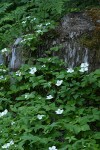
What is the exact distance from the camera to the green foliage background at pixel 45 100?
303 centimetres

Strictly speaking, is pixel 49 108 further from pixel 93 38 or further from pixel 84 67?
pixel 93 38

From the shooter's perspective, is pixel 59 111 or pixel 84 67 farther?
pixel 84 67

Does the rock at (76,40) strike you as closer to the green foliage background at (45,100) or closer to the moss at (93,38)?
the moss at (93,38)

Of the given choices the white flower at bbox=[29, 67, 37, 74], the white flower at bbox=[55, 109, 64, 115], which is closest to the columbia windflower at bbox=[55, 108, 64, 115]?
the white flower at bbox=[55, 109, 64, 115]

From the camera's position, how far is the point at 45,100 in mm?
3635

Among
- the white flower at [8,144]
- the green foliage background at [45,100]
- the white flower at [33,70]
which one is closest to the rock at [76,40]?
the green foliage background at [45,100]

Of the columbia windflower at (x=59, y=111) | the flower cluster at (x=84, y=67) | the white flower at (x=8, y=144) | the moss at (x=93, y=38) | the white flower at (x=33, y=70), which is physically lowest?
the white flower at (x=8, y=144)

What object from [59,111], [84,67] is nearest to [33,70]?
[84,67]

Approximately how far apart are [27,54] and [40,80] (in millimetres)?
672

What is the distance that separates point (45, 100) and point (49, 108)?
0.29 meters

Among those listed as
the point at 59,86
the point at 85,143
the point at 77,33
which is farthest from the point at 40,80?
the point at 85,143

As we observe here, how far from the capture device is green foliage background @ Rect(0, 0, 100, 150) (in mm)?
3031

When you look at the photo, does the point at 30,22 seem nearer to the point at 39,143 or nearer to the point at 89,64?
the point at 89,64

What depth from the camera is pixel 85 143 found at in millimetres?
2893
